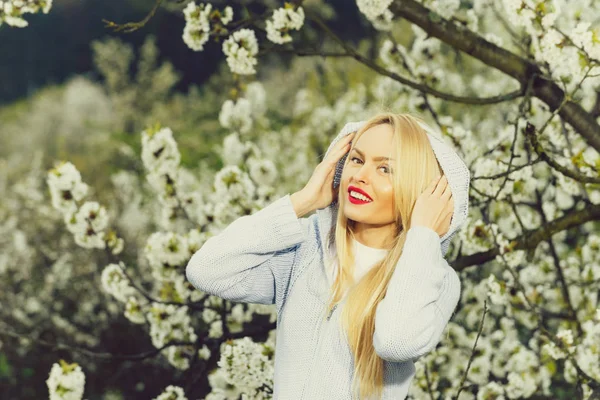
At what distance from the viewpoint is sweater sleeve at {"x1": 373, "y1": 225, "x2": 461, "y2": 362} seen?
1254 millimetres

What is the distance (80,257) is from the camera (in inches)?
203

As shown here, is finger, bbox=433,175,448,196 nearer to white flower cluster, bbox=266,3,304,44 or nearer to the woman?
the woman

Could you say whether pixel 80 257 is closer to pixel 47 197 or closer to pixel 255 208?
pixel 47 197

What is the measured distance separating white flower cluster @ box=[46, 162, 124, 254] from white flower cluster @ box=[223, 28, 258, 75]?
2.42 ft

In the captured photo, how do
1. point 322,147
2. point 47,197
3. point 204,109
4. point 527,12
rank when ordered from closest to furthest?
1. point 527,12
2. point 322,147
3. point 47,197
4. point 204,109

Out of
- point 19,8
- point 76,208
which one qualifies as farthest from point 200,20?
point 76,208

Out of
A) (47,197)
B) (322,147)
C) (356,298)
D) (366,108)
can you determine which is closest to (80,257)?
(47,197)

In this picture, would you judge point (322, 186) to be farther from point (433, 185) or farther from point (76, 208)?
point (76, 208)

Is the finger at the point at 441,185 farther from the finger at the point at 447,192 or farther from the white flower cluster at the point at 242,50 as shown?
the white flower cluster at the point at 242,50

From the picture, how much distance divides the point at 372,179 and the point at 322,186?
0.55 feet

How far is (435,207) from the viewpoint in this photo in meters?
1.39

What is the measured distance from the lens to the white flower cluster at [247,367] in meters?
1.96

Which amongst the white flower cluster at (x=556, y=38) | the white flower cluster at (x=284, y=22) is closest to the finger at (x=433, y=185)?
the white flower cluster at (x=556, y=38)

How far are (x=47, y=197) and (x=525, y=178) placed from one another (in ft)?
16.6
